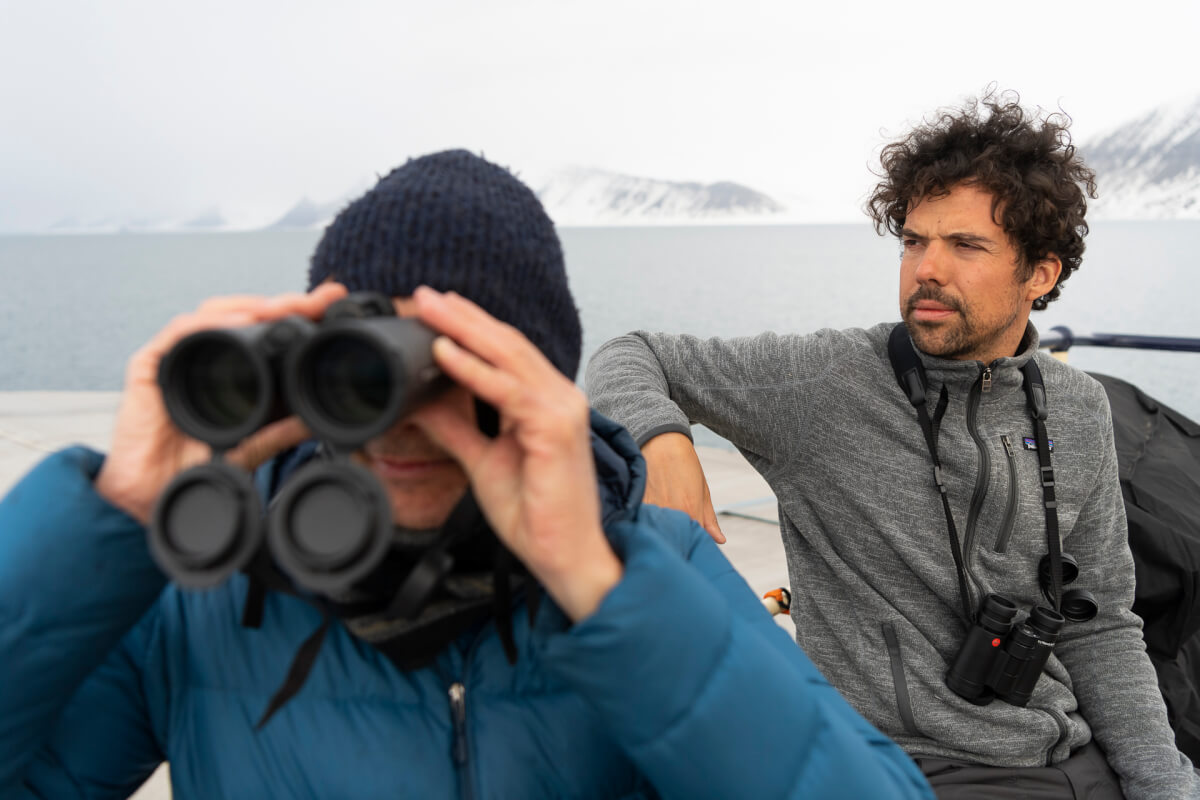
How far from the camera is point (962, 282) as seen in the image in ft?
6.67

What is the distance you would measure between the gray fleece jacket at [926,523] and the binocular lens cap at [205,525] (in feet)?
3.59

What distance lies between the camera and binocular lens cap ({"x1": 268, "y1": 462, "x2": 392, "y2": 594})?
2.32ft

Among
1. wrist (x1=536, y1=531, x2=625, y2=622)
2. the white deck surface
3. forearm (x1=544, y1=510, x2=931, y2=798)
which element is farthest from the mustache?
wrist (x1=536, y1=531, x2=625, y2=622)

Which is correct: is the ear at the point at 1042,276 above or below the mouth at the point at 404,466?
above

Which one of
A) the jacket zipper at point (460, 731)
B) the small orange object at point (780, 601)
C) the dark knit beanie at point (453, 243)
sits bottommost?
the small orange object at point (780, 601)

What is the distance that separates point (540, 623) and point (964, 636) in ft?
4.36

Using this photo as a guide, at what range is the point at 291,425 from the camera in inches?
37.7

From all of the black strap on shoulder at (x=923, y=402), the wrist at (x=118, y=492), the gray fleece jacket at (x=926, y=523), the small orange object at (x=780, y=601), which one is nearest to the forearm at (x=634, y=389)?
the gray fleece jacket at (x=926, y=523)

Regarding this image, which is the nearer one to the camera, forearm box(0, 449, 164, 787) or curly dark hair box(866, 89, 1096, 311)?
forearm box(0, 449, 164, 787)

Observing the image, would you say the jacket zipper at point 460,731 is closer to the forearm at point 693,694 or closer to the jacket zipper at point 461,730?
the jacket zipper at point 461,730

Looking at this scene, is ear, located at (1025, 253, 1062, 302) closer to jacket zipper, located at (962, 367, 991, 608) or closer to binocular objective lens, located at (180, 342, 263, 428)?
jacket zipper, located at (962, 367, 991, 608)

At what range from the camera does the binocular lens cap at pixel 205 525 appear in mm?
709

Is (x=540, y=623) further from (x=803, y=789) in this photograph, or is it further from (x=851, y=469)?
(x=851, y=469)

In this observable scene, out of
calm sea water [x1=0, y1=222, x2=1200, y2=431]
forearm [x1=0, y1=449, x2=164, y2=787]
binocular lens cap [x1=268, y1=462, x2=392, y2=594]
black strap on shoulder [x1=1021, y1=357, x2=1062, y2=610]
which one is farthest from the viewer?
calm sea water [x1=0, y1=222, x2=1200, y2=431]
